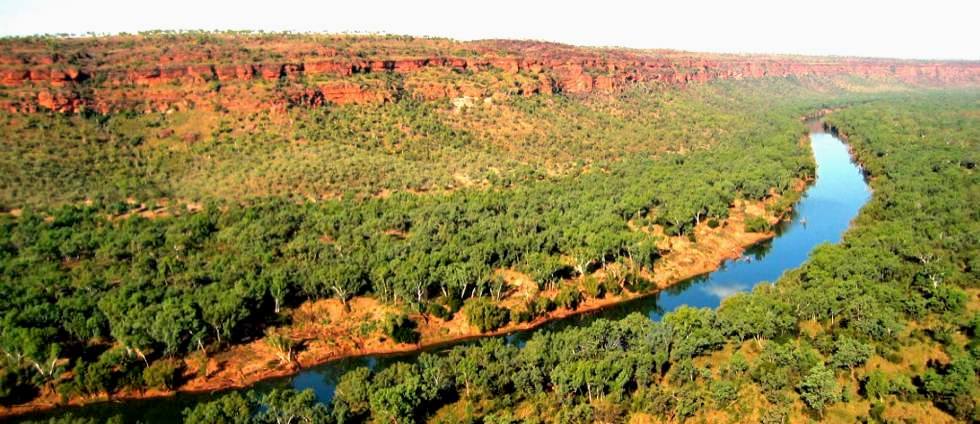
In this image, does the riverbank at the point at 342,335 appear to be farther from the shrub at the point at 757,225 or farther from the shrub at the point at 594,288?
the shrub at the point at 757,225

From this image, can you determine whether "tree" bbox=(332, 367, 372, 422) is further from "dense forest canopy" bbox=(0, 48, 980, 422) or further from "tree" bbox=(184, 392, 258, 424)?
"tree" bbox=(184, 392, 258, 424)

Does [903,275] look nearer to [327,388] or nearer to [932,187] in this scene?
[932,187]

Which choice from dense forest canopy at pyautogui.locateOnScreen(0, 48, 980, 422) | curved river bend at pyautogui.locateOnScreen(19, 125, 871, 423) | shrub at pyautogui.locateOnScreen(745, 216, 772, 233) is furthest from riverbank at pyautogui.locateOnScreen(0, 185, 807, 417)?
shrub at pyautogui.locateOnScreen(745, 216, 772, 233)

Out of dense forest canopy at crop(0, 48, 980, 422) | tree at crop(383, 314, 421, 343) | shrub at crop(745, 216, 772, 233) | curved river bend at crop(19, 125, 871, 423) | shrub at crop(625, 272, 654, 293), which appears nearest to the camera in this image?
dense forest canopy at crop(0, 48, 980, 422)

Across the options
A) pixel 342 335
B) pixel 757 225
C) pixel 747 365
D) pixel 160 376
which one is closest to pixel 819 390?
pixel 747 365

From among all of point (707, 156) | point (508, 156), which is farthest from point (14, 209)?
point (707, 156)
